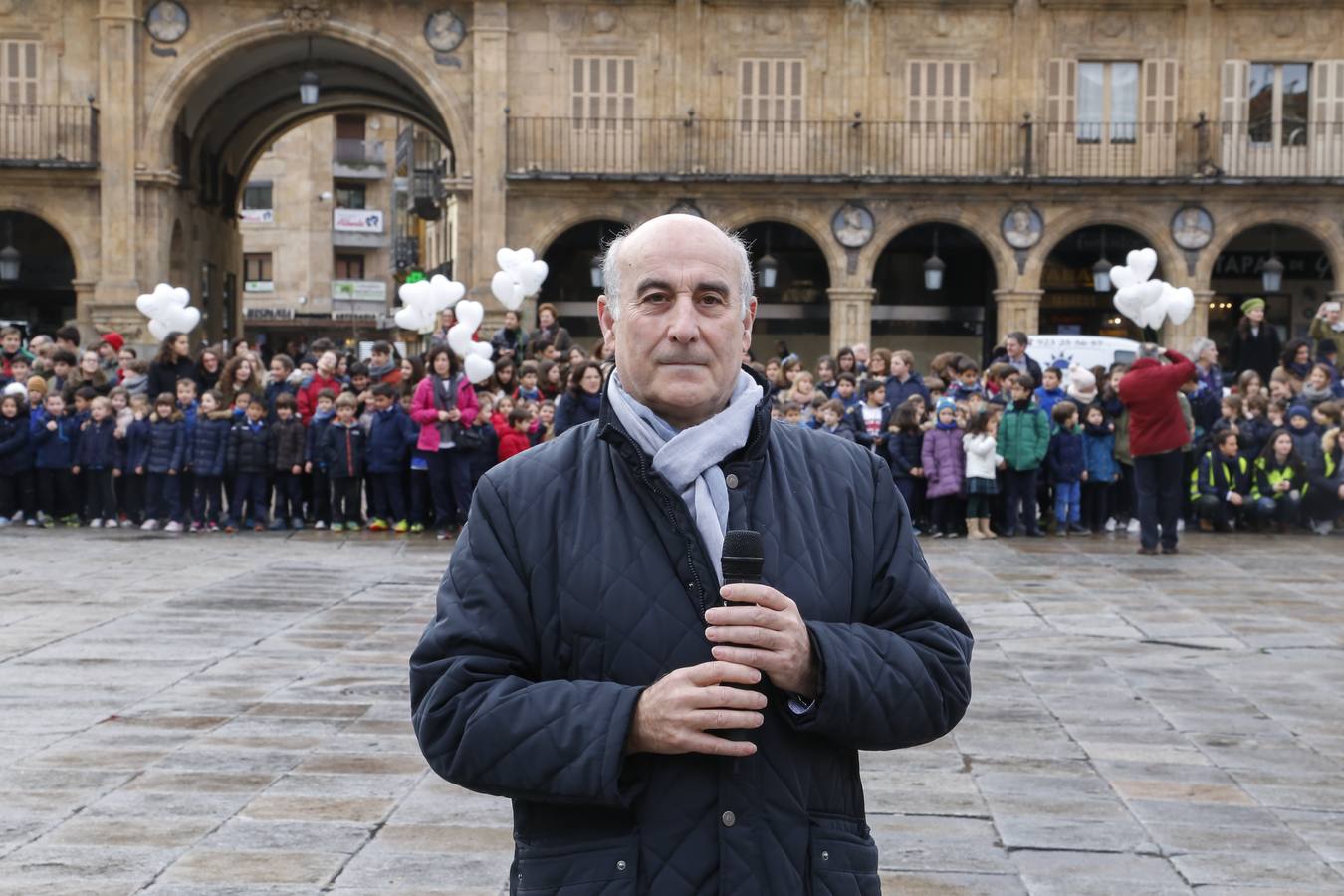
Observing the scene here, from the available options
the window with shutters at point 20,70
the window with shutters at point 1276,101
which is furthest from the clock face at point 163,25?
the window with shutters at point 1276,101

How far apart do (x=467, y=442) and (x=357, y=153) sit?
5144 cm

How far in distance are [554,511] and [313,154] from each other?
63.8m

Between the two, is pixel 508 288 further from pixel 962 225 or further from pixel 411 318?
pixel 962 225

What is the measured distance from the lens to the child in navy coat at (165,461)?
55.0 ft

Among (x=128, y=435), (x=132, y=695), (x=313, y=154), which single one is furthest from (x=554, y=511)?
(x=313, y=154)

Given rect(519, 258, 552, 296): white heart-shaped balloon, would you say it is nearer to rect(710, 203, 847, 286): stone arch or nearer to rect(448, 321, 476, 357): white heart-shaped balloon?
rect(448, 321, 476, 357): white heart-shaped balloon

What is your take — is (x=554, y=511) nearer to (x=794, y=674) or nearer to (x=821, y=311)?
(x=794, y=674)

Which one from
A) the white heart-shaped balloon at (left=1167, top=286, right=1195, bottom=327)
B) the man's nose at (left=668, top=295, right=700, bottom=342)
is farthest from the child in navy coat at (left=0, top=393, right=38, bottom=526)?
the man's nose at (left=668, top=295, right=700, bottom=342)

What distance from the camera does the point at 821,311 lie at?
3422 centimetres

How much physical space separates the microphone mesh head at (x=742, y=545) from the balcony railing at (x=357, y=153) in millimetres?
64579

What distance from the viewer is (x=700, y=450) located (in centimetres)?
271

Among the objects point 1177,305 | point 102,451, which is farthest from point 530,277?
point 1177,305

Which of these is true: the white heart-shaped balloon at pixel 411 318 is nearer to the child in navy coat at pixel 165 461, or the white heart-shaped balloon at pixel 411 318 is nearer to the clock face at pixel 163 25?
the child in navy coat at pixel 165 461

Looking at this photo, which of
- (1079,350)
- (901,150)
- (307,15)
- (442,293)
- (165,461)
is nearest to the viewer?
(165,461)
